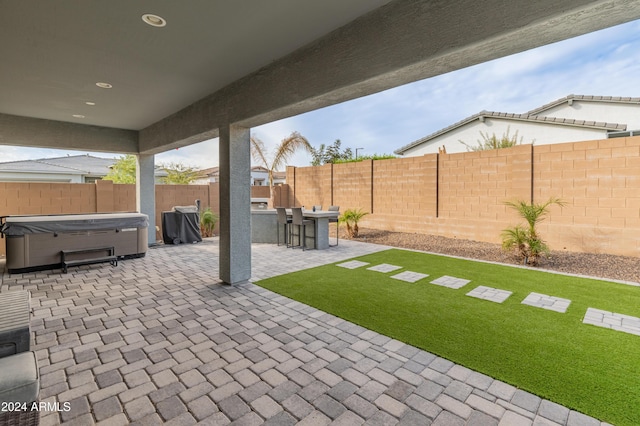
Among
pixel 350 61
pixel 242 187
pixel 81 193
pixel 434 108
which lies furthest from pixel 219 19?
pixel 434 108

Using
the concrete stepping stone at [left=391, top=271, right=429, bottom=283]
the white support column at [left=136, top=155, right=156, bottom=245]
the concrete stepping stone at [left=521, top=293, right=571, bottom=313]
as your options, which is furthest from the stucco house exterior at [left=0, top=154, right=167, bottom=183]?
the concrete stepping stone at [left=521, top=293, right=571, bottom=313]

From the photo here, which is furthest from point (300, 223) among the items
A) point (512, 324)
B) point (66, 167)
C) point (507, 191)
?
point (66, 167)

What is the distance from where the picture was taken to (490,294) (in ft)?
13.7

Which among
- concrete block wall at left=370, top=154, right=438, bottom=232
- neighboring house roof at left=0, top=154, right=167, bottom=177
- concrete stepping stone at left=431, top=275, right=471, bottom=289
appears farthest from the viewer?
neighboring house roof at left=0, top=154, right=167, bottom=177

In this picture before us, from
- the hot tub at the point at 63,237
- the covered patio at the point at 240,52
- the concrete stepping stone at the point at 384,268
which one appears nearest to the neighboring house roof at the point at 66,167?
the hot tub at the point at 63,237

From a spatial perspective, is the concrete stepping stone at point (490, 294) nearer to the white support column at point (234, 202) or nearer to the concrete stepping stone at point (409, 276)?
the concrete stepping stone at point (409, 276)

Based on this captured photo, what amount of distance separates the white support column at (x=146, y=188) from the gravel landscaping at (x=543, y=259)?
19.0ft

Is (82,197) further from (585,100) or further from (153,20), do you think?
(585,100)

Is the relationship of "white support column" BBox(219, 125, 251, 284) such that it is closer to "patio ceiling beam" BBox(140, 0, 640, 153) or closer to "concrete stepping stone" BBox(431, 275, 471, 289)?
"patio ceiling beam" BBox(140, 0, 640, 153)

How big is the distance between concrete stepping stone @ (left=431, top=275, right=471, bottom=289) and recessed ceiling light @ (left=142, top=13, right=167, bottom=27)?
15.4 feet

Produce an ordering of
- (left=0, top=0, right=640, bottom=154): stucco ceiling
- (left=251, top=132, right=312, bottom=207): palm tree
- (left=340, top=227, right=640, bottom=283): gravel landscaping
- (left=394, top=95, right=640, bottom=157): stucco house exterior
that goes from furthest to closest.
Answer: (left=251, top=132, right=312, bottom=207): palm tree < (left=394, top=95, right=640, bottom=157): stucco house exterior < (left=340, top=227, right=640, bottom=283): gravel landscaping < (left=0, top=0, right=640, bottom=154): stucco ceiling

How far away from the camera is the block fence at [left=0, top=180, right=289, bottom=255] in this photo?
7102mm

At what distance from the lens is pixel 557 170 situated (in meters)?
6.51

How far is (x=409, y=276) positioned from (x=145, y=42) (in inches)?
189
